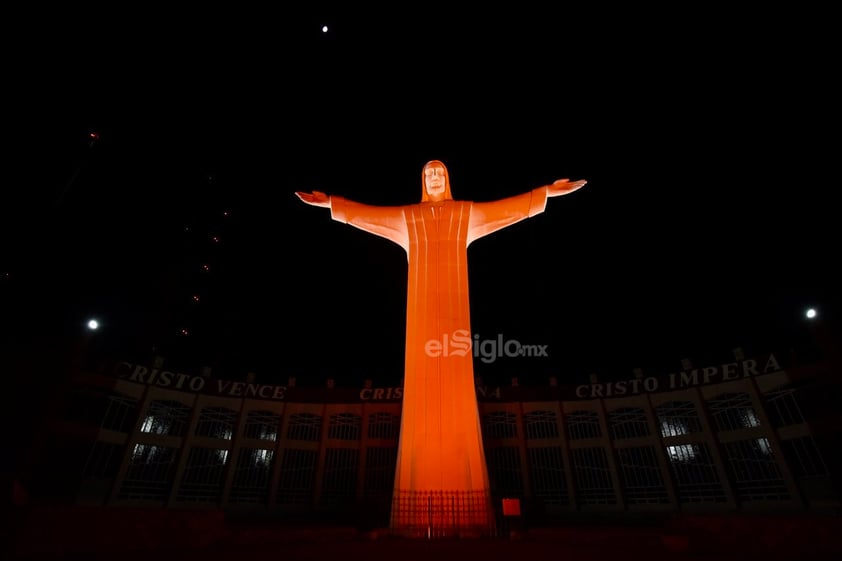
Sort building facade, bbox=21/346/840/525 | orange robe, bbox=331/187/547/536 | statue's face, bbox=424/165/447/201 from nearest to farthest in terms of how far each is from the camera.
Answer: orange robe, bbox=331/187/547/536 → statue's face, bbox=424/165/447/201 → building facade, bbox=21/346/840/525

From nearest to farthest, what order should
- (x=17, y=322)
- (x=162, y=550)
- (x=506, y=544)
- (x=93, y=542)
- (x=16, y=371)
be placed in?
(x=16, y=371), (x=17, y=322), (x=93, y=542), (x=162, y=550), (x=506, y=544)

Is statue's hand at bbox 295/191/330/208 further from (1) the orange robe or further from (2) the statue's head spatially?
(2) the statue's head

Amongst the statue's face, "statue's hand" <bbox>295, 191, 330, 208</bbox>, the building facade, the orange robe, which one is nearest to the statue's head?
the statue's face

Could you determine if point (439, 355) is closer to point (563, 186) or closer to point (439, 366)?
point (439, 366)

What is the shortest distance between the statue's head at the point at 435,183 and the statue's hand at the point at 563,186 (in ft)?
8.58

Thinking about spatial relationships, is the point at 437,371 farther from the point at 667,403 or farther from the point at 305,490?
the point at 667,403

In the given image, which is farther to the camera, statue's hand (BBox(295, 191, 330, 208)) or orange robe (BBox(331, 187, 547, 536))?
statue's hand (BBox(295, 191, 330, 208))

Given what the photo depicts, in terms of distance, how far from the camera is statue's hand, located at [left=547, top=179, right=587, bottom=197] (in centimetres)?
1073

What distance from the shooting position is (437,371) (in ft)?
31.1

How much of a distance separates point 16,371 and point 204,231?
54.3ft

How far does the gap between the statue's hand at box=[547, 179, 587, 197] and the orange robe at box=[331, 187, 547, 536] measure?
0.61ft

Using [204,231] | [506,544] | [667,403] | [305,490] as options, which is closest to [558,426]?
[667,403]

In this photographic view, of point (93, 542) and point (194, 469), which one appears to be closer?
point (93, 542)

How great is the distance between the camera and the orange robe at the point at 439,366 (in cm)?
799
